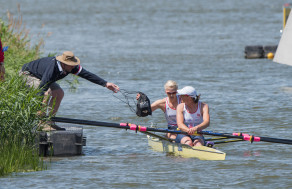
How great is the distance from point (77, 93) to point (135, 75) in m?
3.75

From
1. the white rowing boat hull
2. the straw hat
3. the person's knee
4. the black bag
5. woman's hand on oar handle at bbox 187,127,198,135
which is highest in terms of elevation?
the straw hat

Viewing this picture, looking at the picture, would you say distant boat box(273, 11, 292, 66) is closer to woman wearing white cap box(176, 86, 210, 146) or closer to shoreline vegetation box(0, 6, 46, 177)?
woman wearing white cap box(176, 86, 210, 146)

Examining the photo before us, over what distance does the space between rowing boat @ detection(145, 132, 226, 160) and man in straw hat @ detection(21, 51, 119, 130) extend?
44.2 inches

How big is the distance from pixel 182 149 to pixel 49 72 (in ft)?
7.56

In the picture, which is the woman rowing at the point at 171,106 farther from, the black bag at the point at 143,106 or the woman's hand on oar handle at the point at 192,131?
the woman's hand on oar handle at the point at 192,131

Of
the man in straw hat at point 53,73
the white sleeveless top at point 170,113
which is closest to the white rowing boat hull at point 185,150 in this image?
the white sleeveless top at point 170,113

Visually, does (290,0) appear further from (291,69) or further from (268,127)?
(268,127)

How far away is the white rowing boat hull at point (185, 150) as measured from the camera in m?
11.4

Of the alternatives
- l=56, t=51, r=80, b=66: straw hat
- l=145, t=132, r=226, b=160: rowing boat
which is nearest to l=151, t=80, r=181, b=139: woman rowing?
l=145, t=132, r=226, b=160: rowing boat

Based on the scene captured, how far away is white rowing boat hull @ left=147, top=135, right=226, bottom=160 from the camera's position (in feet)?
37.3

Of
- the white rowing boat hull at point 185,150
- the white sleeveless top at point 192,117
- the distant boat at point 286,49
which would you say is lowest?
the white rowing boat hull at point 185,150

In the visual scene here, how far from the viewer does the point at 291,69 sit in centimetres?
2398

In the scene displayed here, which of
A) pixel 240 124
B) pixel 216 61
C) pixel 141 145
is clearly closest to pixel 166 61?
pixel 216 61

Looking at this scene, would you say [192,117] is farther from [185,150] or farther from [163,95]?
[163,95]
